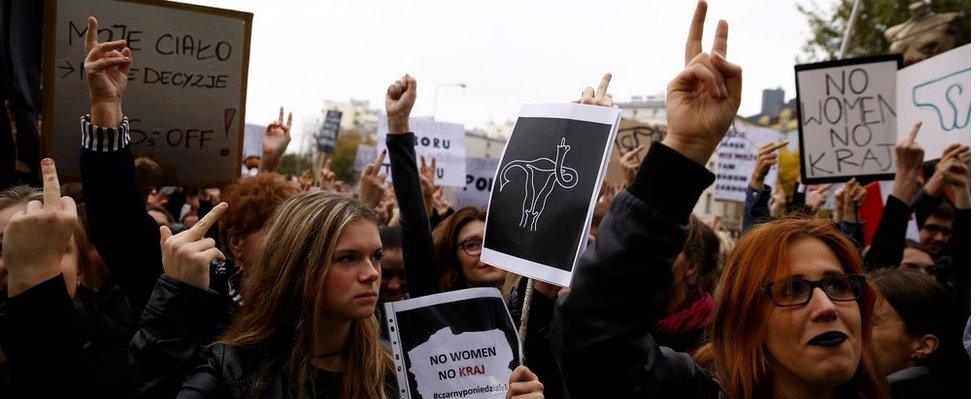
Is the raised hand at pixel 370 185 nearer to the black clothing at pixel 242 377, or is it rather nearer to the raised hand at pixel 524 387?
the black clothing at pixel 242 377

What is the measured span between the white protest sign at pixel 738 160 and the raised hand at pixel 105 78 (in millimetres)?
7380

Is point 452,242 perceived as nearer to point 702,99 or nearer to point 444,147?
point 702,99

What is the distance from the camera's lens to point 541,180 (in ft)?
8.63

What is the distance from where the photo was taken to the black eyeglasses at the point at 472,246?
4.34m

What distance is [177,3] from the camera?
4133 millimetres

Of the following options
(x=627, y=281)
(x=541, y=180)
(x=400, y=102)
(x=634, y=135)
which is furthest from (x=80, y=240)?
(x=634, y=135)

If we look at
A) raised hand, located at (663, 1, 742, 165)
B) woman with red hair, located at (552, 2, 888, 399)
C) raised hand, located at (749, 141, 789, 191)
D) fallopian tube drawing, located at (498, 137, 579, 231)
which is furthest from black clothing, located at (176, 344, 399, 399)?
raised hand, located at (749, 141, 789, 191)

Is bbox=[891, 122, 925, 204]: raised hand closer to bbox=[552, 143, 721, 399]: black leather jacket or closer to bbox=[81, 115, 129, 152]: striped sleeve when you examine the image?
bbox=[552, 143, 721, 399]: black leather jacket

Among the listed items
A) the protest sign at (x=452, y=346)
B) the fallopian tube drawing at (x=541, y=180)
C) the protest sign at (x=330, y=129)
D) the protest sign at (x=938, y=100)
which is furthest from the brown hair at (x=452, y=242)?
the protest sign at (x=330, y=129)

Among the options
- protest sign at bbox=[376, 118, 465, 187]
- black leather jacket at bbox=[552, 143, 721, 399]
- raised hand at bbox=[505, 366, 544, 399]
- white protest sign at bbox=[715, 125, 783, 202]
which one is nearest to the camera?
black leather jacket at bbox=[552, 143, 721, 399]

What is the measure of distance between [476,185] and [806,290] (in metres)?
6.82

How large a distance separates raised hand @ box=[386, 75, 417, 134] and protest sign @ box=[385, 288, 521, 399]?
107 centimetres

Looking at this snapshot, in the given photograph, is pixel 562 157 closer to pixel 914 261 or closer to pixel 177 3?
pixel 177 3

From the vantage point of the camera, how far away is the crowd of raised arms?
1691 millimetres
